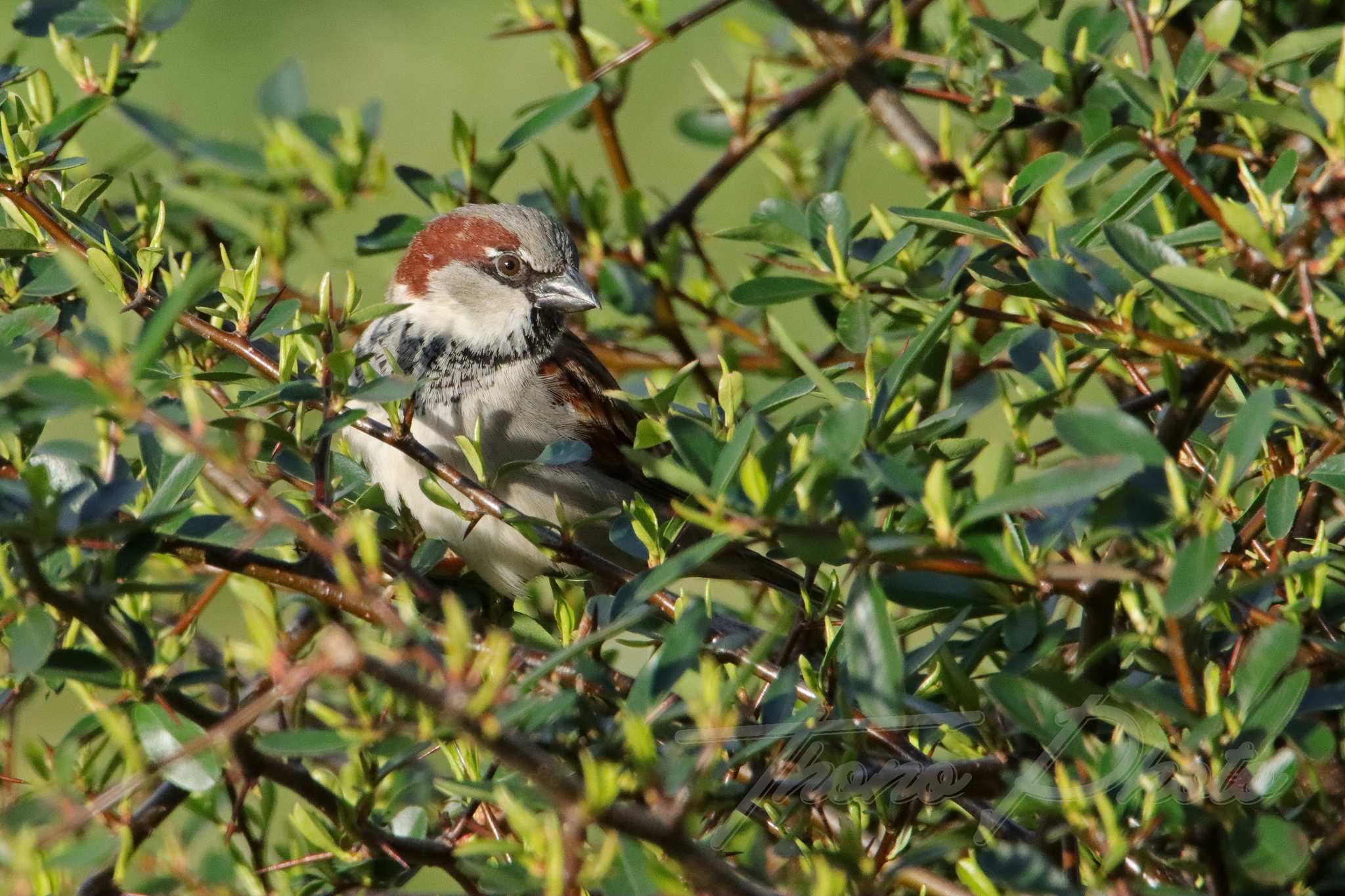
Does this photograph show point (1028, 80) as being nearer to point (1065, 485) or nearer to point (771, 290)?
point (771, 290)

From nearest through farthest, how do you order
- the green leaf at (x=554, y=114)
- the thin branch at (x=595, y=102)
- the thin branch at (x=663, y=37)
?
the green leaf at (x=554, y=114) < the thin branch at (x=663, y=37) < the thin branch at (x=595, y=102)

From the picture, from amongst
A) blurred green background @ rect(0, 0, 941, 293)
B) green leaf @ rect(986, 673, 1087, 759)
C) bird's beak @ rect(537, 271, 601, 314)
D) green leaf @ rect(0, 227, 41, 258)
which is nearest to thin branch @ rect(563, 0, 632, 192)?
bird's beak @ rect(537, 271, 601, 314)

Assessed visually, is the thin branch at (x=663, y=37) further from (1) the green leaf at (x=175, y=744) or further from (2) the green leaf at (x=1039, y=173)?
(1) the green leaf at (x=175, y=744)

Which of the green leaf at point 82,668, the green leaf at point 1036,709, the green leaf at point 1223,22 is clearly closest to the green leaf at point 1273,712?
the green leaf at point 1036,709

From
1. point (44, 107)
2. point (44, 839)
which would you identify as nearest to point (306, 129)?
point (44, 107)

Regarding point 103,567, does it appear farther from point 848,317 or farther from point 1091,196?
point 1091,196

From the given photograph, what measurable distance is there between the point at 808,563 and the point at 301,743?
1.20 ft

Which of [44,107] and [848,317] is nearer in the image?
[848,317]

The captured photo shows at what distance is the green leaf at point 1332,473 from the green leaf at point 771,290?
1.57 ft

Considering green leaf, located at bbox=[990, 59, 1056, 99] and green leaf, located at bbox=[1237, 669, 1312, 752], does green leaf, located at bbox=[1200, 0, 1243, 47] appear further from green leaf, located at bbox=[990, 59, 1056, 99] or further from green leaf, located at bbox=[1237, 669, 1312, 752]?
green leaf, located at bbox=[1237, 669, 1312, 752]

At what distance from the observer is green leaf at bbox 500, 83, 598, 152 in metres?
1.65

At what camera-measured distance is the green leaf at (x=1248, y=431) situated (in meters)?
0.95

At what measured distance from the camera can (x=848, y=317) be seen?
1347 mm

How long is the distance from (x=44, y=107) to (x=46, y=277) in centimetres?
37
